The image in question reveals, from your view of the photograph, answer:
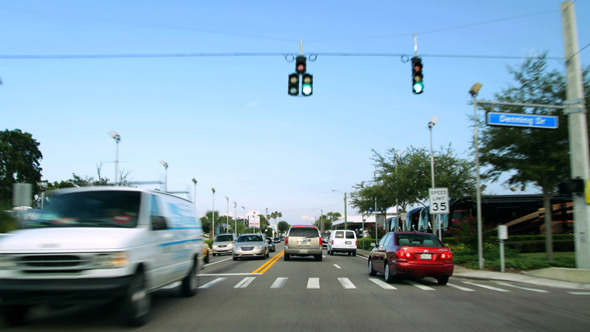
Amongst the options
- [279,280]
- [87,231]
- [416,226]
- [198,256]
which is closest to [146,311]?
[87,231]

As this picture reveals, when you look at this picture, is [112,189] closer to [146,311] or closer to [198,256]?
[146,311]

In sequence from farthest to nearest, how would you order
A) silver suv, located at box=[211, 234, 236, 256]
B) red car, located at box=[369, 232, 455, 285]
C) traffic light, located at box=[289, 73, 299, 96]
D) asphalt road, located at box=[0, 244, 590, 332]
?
silver suv, located at box=[211, 234, 236, 256] < traffic light, located at box=[289, 73, 299, 96] < red car, located at box=[369, 232, 455, 285] < asphalt road, located at box=[0, 244, 590, 332]

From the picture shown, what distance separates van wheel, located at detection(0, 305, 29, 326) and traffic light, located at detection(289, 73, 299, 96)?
892 centimetres

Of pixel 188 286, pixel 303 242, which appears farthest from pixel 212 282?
pixel 303 242

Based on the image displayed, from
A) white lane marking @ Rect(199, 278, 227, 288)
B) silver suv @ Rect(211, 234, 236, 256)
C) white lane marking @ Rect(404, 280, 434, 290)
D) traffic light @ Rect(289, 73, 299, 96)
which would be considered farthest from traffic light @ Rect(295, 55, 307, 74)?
silver suv @ Rect(211, 234, 236, 256)

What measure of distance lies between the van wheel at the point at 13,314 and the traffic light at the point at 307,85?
29.3 feet

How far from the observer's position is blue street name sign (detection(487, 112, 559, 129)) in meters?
16.2

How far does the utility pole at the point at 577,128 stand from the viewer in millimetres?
15398

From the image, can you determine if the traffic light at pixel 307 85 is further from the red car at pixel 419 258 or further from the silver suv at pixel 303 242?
the silver suv at pixel 303 242

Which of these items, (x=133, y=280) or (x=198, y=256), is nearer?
(x=133, y=280)

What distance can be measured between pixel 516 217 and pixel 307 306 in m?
36.4

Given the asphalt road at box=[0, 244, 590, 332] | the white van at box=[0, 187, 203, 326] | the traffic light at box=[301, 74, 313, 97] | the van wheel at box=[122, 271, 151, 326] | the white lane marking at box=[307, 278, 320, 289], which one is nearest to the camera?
the white van at box=[0, 187, 203, 326]

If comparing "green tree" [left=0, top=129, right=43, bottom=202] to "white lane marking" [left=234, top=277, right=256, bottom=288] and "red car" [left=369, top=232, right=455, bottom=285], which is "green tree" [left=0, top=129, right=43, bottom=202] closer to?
"white lane marking" [left=234, top=277, right=256, bottom=288]

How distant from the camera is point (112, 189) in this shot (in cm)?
797
